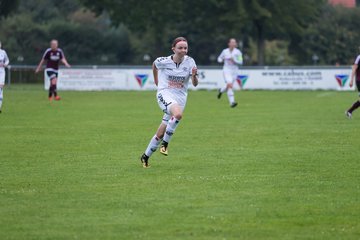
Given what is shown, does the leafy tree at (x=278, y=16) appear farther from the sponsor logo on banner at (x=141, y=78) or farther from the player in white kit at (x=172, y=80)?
the player in white kit at (x=172, y=80)

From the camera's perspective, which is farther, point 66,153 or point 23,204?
point 66,153

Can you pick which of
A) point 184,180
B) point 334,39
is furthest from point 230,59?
point 334,39

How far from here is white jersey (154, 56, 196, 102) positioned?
47.3ft

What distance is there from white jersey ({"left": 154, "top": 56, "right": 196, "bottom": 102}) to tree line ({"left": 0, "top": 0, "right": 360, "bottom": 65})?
51748 mm

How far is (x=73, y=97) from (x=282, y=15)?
116ft

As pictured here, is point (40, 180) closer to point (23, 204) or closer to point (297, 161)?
point (23, 204)

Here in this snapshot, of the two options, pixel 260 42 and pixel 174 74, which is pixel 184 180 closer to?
pixel 174 74

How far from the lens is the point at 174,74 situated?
14.4m

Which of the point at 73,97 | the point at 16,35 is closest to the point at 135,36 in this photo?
the point at 16,35

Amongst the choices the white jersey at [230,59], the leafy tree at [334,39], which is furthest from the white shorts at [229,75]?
the leafy tree at [334,39]

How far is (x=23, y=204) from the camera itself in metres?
10.4

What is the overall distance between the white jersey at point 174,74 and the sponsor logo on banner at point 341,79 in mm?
29754

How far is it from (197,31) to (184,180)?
204 feet

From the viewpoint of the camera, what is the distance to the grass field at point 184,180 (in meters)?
9.09
